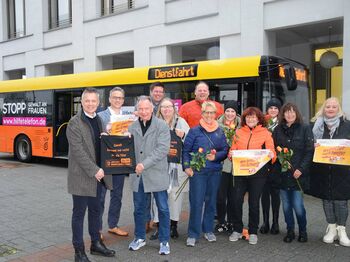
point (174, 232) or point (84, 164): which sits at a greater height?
point (84, 164)

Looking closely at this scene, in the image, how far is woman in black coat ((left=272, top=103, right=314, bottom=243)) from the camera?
16.5 ft

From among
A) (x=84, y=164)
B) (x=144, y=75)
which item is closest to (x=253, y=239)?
(x=84, y=164)

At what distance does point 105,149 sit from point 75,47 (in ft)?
53.3

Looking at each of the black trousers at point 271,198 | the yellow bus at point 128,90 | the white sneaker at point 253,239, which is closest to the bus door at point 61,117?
the yellow bus at point 128,90

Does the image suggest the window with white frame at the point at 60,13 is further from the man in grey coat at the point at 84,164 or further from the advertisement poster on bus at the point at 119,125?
the man in grey coat at the point at 84,164

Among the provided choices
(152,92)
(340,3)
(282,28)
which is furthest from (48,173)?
(340,3)

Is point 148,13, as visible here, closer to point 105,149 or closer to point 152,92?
point 152,92

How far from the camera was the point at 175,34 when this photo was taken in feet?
51.1

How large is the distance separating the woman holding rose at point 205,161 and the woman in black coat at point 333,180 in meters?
1.30

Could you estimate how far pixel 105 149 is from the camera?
172 inches

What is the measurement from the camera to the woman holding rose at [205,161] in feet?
16.3

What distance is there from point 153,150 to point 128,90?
615 centimetres

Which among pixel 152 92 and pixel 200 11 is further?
pixel 200 11

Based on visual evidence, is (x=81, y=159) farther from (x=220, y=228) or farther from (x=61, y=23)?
(x=61, y=23)
